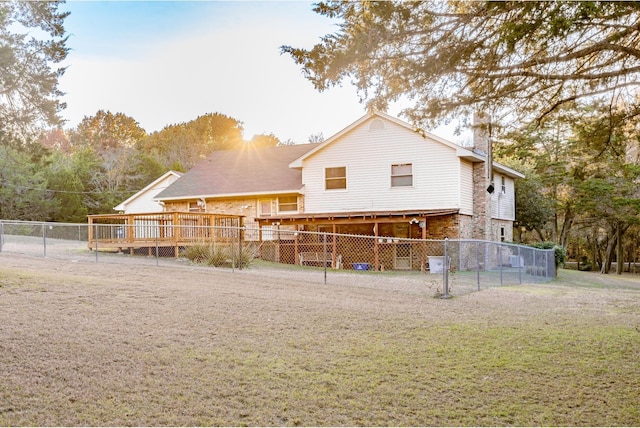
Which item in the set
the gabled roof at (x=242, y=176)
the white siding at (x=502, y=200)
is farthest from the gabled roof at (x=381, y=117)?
the white siding at (x=502, y=200)

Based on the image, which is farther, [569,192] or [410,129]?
[569,192]

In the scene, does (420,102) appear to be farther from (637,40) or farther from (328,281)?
(328,281)

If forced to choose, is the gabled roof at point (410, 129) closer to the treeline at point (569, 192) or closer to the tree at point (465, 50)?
the treeline at point (569, 192)

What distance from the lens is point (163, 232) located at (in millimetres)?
18859

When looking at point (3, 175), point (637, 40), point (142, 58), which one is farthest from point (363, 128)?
point (3, 175)

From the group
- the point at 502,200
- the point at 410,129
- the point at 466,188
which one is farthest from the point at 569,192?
the point at 410,129

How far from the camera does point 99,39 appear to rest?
1361 cm

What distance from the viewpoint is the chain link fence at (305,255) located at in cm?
1427

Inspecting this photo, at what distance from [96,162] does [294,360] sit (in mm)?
39984

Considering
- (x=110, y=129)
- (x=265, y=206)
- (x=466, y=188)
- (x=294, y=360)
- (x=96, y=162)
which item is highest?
(x=110, y=129)

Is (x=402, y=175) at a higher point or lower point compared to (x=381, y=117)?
lower

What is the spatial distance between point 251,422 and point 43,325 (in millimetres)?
3675

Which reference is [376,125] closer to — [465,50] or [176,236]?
[176,236]

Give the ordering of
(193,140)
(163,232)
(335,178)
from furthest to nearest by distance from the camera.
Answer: (193,140) → (335,178) → (163,232)
